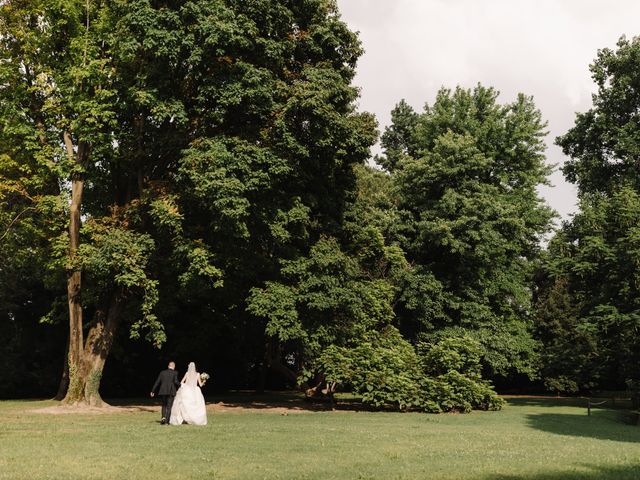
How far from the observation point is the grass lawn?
10.3 meters

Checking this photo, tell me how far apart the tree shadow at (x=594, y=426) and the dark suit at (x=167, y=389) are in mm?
11123

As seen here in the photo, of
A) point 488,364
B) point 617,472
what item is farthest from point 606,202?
point 617,472

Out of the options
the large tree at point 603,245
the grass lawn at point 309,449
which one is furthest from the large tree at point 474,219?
the grass lawn at point 309,449

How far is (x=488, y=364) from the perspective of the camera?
39.2 metres

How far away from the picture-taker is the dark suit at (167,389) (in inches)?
765

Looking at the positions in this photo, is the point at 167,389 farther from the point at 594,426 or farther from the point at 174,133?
the point at 594,426

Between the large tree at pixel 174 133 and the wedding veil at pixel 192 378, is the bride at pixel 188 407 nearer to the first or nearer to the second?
the wedding veil at pixel 192 378

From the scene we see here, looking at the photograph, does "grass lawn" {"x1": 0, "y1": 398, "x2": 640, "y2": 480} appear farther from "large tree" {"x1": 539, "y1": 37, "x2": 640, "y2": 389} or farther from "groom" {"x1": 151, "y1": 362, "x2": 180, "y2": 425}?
"large tree" {"x1": 539, "y1": 37, "x2": 640, "y2": 389}

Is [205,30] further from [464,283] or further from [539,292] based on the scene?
[539,292]

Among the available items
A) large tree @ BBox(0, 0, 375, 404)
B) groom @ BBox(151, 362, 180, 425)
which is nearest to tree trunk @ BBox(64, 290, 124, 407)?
large tree @ BBox(0, 0, 375, 404)

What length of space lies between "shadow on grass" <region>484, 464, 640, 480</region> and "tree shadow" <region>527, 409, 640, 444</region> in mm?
6937

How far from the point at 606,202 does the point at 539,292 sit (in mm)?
23058

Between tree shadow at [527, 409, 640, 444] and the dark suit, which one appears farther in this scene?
the dark suit

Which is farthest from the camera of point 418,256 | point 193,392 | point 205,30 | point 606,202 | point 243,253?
point 418,256
